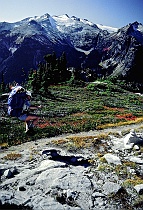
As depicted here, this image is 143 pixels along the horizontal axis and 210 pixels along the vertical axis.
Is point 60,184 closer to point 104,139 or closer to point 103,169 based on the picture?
point 103,169

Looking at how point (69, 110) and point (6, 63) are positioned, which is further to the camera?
point (6, 63)

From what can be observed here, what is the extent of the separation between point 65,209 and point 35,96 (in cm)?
4696

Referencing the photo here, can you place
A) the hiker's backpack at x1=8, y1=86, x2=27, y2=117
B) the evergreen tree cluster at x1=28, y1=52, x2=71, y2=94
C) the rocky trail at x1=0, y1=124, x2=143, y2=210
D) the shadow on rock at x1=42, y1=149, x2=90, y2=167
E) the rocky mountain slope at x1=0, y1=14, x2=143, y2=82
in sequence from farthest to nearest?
the rocky mountain slope at x1=0, y1=14, x2=143, y2=82, the evergreen tree cluster at x1=28, y1=52, x2=71, y2=94, the shadow on rock at x1=42, y1=149, x2=90, y2=167, the hiker's backpack at x1=8, y1=86, x2=27, y2=117, the rocky trail at x1=0, y1=124, x2=143, y2=210

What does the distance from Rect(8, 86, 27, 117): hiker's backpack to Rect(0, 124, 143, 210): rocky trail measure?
3.83 metres

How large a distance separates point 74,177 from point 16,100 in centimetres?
565

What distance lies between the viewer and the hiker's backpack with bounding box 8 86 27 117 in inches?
611

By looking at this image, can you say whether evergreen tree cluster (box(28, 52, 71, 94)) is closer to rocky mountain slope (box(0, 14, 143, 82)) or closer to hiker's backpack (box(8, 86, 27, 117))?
rocky mountain slope (box(0, 14, 143, 82))

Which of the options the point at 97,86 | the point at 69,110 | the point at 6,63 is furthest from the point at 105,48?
the point at 69,110

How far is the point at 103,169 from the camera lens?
1752 cm

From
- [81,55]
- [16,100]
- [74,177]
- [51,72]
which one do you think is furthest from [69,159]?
[81,55]

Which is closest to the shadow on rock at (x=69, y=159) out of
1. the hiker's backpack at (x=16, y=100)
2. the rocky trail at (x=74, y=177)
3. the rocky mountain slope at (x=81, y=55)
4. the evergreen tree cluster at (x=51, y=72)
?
the rocky trail at (x=74, y=177)

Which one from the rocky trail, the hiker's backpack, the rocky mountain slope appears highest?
the rocky mountain slope

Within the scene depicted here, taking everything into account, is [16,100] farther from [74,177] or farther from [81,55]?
[81,55]

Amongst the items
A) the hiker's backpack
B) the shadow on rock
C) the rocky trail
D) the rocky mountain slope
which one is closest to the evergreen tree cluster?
the rocky trail
